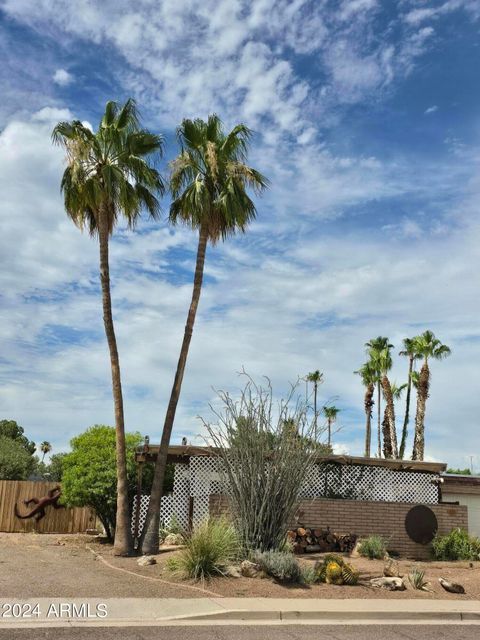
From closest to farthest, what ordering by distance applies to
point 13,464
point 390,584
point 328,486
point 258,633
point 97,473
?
point 258,633, point 390,584, point 97,473, point 328,486, point 13,464

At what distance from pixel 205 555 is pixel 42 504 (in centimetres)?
1399

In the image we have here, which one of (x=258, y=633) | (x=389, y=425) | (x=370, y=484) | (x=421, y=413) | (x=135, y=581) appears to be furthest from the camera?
(x=389, y=425)

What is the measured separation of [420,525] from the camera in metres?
21.2

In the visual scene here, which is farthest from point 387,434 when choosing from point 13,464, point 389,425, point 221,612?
point 221,612

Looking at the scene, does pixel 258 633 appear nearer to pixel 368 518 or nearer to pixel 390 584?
pixel 390 584

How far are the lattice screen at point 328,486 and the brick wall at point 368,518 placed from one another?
480 millimetres

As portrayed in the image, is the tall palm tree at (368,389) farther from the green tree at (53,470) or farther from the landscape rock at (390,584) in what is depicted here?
the landscape rock at (390,584)

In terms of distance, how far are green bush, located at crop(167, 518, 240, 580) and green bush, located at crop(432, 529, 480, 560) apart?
9.27 metres

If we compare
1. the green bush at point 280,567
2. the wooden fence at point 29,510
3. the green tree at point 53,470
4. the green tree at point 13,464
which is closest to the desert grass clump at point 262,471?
the green bush at point 280,567

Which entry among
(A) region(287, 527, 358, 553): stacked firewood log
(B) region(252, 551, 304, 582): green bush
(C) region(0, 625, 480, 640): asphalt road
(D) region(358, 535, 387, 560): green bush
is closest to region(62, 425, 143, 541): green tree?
Result: (A) region(287, 527, 358, 553): stacked firewood log

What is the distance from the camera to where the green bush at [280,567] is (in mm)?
12961

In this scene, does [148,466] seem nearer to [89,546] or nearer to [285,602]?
[89,546]

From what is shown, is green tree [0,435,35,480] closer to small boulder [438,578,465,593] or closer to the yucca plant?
the yucca plant

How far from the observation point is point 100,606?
1045 centimetres
